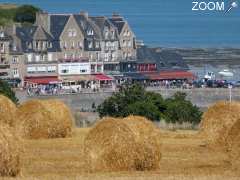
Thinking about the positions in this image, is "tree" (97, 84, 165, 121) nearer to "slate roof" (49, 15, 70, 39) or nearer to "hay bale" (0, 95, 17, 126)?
"hay bale" (0, 95, 17, 126)

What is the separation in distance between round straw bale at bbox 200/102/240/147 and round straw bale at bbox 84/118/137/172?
4609 mm

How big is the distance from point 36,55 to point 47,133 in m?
61.1

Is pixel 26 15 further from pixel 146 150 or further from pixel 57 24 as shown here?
pixel 146 150

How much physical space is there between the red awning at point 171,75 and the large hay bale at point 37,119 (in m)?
62.8

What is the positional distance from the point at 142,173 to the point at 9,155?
241 cm

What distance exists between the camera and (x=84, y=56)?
306 ft

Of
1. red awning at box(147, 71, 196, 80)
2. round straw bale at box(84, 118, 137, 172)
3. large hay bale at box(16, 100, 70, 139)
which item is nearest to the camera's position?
round straw bale at box(84, 118, 137, 172)

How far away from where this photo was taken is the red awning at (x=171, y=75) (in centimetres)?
9194

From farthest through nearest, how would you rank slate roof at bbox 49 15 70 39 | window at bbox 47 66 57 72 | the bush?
slate roof at bbox 49 15 70 39
window at bbox 47 66 57 72
the bush

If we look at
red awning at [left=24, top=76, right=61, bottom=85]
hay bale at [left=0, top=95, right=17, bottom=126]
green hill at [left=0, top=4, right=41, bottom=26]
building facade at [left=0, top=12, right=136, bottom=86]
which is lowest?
hay bale at [left=0, top=95, right=17, bottom=126]

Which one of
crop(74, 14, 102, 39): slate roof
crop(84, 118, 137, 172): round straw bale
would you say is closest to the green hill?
crop(74, 14, 102, 39): slate roof

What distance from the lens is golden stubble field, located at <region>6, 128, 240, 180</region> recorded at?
2050 centimetres

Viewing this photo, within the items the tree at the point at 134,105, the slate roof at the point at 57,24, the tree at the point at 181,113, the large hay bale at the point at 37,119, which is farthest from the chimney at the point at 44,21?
the large hay bale at the point at 37,119

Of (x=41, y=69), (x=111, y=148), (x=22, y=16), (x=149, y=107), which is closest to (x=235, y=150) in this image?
(x=111, y=148)
